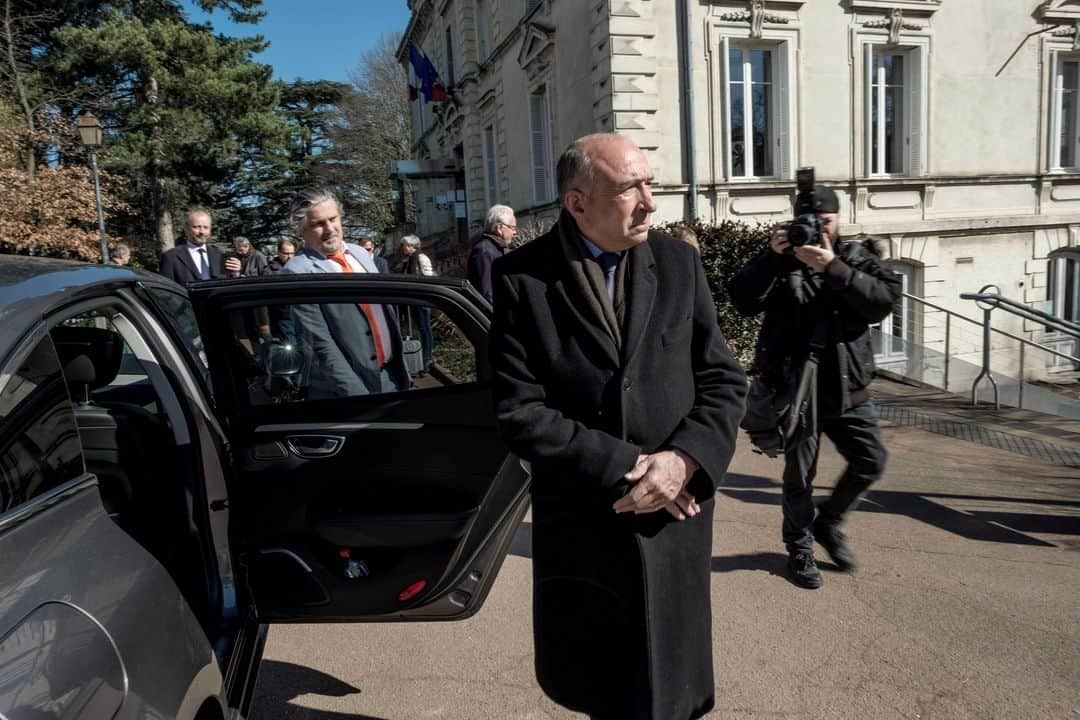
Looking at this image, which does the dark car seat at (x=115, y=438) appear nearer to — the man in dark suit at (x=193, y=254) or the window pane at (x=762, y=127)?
the man in dark suit at (x=193, y=254)

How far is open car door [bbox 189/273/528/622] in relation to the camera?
258cm

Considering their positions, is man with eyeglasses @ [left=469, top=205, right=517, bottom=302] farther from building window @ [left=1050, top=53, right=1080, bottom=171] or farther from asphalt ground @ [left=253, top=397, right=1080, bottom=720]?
building window @ [left=1050, top=53, right=1080, bottom=171]

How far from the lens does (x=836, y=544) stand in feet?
12.3

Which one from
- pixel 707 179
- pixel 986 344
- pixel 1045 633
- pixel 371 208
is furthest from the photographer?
pixel 371 208

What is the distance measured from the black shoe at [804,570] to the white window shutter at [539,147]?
1258cm

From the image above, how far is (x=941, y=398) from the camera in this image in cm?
809

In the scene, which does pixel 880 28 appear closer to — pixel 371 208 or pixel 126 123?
pixel 126 123

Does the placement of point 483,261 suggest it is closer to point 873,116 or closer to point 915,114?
point 873,116

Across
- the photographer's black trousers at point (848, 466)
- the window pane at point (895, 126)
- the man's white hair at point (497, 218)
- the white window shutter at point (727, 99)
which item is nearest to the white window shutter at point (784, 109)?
the white window shutter at point (727, 99)

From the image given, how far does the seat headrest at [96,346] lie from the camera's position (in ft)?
8.16

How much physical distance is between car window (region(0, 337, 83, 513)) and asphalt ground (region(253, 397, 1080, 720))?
1578 mm

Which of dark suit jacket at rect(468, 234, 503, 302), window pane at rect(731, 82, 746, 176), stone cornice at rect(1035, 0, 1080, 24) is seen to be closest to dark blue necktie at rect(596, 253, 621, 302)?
dark suit jacket at rect(468, 234, 503, 302)

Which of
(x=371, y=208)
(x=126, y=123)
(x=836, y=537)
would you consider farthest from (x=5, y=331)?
(x=371, y=208)

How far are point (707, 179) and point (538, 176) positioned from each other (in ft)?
17.1
